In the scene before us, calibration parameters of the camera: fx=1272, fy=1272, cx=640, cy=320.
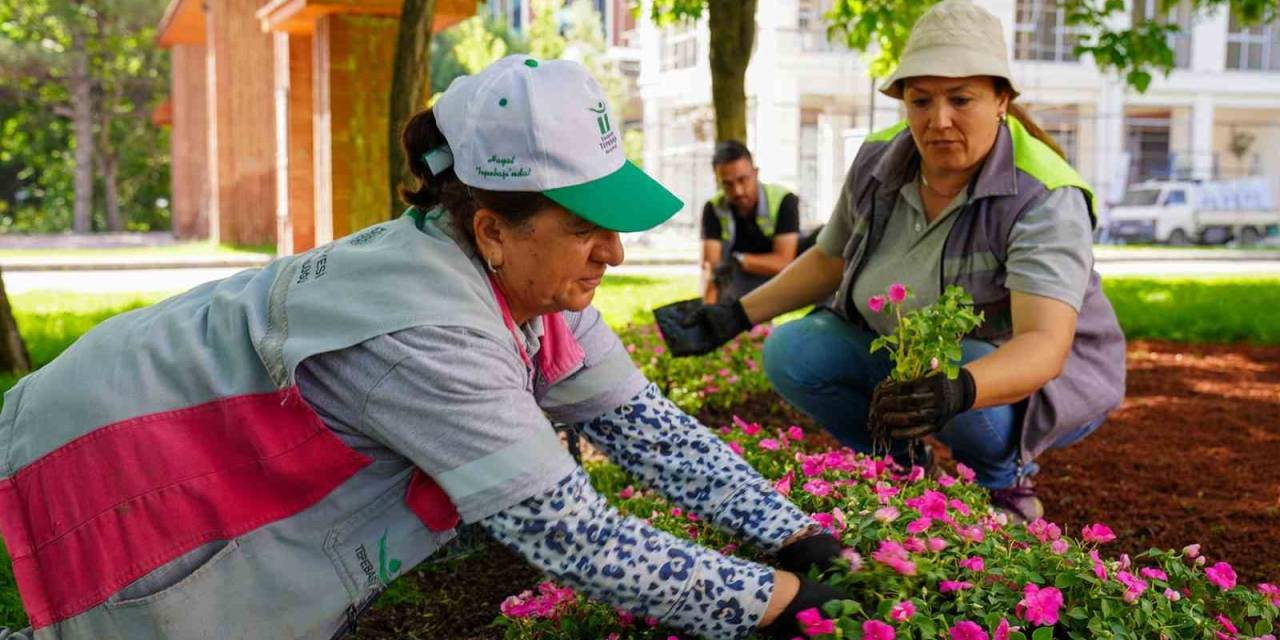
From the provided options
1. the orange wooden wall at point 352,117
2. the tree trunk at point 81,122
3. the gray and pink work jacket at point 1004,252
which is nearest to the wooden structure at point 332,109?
the orange wooden wall at point 352,117

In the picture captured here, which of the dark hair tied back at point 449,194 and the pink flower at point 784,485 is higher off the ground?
the dark hair tied back at point 449,194

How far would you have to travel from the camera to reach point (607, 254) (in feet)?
6.84

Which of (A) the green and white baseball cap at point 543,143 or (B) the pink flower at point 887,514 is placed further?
(B) the pink flower at point 887,514

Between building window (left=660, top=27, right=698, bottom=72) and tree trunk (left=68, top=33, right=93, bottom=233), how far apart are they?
14.4 m

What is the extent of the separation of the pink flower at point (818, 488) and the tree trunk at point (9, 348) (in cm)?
483

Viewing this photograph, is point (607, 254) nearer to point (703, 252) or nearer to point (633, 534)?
point (633, 534)

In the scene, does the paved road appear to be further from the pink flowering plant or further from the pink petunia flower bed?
the pink petunia flower bed

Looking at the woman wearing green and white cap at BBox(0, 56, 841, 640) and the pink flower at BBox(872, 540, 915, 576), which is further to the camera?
the pink flower at BBox(872, 540, 915, 576)

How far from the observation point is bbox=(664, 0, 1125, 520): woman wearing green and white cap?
121 inches

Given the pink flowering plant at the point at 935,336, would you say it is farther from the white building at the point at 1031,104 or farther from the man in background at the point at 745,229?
the white building at the point at 1031,104

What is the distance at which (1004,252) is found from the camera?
327 centimetres

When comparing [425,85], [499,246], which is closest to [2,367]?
[425,85]

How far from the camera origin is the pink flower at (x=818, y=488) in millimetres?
2609

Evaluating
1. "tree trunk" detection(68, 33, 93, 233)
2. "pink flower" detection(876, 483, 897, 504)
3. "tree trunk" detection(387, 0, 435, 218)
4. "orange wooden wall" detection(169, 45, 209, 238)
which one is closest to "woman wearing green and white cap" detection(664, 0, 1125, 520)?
"pink flower" detection(876, 483, 897, 504)
